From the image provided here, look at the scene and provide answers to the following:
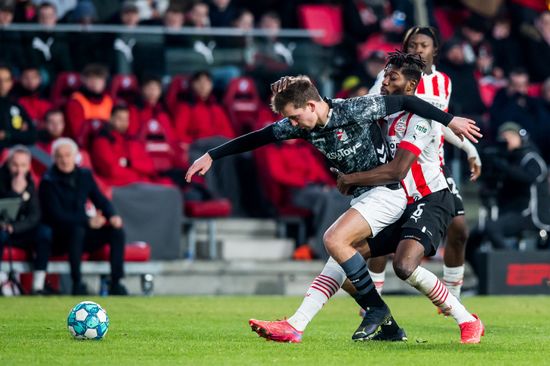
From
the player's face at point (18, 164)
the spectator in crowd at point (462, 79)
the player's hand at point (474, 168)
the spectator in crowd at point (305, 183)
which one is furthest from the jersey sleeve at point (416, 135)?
the spectator in crowd at point (462, 79)

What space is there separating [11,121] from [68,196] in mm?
1519

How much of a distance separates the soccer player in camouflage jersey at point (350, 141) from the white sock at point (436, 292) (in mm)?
324

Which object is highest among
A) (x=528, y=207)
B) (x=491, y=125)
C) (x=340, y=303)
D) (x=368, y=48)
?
(x=368, y=48)

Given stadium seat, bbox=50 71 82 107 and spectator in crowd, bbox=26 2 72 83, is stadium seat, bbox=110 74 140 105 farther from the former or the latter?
spectator in crowd, bbox=26 2 72 83

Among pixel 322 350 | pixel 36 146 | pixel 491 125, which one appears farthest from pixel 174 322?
pixel 491 125

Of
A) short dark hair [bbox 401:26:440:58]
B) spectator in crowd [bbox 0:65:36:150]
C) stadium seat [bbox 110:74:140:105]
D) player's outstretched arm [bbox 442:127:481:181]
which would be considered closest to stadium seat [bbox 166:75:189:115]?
stadium seat [bbox 110:74:140:105]

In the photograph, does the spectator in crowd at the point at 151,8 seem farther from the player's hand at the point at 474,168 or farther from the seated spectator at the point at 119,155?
the player's hand at the point at 474,168

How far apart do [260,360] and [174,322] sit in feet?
11.2

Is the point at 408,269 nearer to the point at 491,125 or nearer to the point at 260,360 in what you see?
the point at 260,360

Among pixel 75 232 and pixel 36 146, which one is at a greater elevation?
pixel 36 146

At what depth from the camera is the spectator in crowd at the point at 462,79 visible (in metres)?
20.3

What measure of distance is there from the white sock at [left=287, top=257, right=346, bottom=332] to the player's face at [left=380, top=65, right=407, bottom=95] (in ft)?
4.58

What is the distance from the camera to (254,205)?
1900cm

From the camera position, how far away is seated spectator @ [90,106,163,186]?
17375 millimetres
